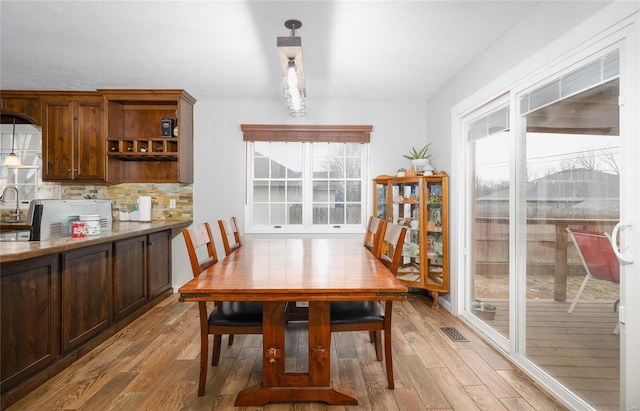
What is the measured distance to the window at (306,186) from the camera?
4.52m

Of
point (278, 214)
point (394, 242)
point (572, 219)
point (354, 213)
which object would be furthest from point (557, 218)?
point (278, 214)

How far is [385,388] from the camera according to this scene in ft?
6.92

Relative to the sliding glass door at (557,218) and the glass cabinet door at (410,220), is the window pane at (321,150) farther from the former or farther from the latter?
the sliding glass door at (557,218)

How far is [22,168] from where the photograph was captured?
427 cm

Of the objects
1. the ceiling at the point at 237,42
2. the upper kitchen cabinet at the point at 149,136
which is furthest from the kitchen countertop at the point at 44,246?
the ceiling at the point at 237,42

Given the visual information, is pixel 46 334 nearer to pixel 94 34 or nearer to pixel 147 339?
pixel 147 339

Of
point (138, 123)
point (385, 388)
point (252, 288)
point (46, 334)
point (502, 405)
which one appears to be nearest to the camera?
point (252, 288)

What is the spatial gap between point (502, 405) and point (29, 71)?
4930 mm

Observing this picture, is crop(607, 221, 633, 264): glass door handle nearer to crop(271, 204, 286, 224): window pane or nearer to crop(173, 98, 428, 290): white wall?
crop(173, 98, 428, 290): white wall

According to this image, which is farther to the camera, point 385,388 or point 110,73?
point 110,73

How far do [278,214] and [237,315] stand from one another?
8.54ft

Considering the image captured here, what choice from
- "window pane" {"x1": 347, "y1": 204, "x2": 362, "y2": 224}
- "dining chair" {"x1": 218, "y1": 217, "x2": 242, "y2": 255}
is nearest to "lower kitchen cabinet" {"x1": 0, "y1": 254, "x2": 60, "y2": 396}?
"dining chair" {"x1": 218, "y1": 217, "x2": 242, "y2": 255}

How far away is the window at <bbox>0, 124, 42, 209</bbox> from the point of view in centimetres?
426

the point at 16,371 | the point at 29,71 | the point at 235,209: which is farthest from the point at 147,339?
the point at 29,71
